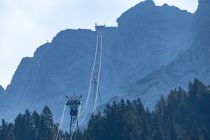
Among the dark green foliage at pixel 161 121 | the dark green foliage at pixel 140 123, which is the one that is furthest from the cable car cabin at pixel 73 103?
the dark green foliage at pixel 161 121

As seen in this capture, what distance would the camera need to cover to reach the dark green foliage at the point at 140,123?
100 m

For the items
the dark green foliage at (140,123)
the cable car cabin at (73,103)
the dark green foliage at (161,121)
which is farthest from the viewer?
the cable car cabin at (73,103)

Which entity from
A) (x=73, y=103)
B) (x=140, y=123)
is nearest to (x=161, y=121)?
(x=140, y=123)

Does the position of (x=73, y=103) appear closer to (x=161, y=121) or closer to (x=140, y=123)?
(x=161, y=121)

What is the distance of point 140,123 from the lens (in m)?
103

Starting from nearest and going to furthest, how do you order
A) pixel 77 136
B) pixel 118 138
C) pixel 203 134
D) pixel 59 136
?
pixel 203 134 → pixel 118 138 → pixel 77 136 → pixel 59 136

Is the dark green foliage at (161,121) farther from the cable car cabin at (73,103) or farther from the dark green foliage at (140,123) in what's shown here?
the cable car cabin at (73,103)

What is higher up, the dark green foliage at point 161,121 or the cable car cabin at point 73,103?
the cable car cabin at point 73,103

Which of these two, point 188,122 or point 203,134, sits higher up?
point 188,122

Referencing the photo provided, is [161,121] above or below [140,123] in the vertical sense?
above

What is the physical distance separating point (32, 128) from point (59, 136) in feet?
31.5

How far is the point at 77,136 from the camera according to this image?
110 metres

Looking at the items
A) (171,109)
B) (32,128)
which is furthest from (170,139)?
(32,128)

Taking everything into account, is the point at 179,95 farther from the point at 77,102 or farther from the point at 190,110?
the point at 77,102
